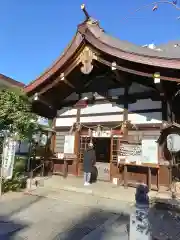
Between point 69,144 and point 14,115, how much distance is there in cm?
319

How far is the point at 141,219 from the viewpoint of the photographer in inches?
156

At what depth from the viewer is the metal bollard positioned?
3.92 meters

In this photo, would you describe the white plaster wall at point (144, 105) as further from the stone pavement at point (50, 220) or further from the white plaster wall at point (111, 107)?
the stone pavement at point (50, 220)

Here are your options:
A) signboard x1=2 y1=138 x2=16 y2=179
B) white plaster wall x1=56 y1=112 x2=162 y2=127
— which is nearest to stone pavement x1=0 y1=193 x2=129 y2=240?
signboard x1=2 y1=138 x2=16 y2=179

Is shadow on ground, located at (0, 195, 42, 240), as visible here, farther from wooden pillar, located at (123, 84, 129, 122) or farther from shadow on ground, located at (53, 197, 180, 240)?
wooden pillar, located at (123, 84, 129, 122)

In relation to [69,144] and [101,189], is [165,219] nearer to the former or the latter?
[101,189]

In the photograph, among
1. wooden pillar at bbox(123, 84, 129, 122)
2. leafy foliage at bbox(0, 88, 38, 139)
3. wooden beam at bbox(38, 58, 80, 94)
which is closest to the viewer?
leafy foliage at bbox(0, 88, 38, 139)

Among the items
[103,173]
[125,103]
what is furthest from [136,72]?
[103,173]

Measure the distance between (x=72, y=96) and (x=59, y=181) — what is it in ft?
13.4

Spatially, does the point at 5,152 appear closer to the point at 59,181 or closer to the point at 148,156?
the point at 59,181

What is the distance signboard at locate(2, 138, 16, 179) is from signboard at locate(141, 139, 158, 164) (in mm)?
4664

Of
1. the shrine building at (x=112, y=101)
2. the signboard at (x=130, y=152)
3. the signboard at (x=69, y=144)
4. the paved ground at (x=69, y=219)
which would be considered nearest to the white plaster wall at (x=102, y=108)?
the shrine building at (x=112, y=101)

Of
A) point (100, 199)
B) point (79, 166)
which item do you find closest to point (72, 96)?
point (79, 166)

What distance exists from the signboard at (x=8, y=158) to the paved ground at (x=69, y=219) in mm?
783
